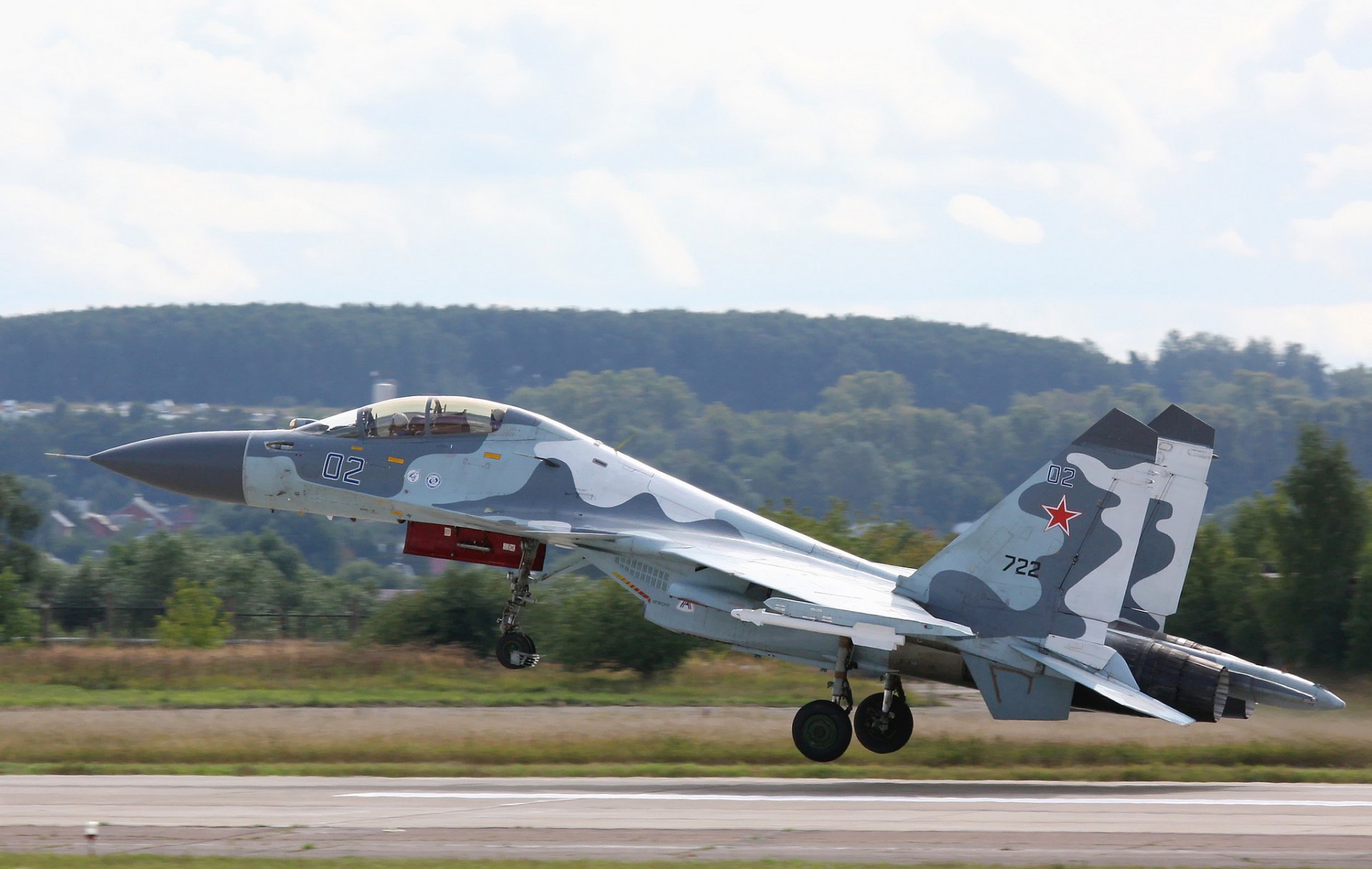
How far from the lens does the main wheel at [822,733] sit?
17016mm

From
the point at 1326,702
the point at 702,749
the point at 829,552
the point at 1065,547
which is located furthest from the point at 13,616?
the point at 1326,702

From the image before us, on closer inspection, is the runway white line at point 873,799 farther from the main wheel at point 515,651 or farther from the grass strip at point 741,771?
the main wheel at point 515,651

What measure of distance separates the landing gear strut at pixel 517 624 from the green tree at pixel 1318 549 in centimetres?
1422

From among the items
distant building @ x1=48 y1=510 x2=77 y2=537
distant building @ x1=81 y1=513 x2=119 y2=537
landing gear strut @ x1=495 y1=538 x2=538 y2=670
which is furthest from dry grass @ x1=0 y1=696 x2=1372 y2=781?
distant building @ x1=48 y1=510 x2=77 y2=537

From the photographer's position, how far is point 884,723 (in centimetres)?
1795

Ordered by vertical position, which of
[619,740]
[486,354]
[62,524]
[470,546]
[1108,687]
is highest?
[486,354]

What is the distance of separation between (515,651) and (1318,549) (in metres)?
16.8

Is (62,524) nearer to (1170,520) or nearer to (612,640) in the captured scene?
(612,640)

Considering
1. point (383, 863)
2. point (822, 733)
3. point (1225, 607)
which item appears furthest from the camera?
point (1225, 607)

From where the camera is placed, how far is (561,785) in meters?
16.5

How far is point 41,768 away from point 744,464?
Answer: 85.8 m

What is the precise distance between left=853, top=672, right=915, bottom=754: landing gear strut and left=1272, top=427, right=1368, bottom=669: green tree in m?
10.7

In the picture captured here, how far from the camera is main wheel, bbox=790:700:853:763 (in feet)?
55.8

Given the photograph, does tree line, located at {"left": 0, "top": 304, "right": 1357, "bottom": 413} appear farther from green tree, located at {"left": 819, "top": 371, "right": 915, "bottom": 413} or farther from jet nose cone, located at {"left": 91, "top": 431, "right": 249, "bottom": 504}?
jet nose cone, located at {"left": 91, "top": 431, "right": 249, "bottom": 504}
